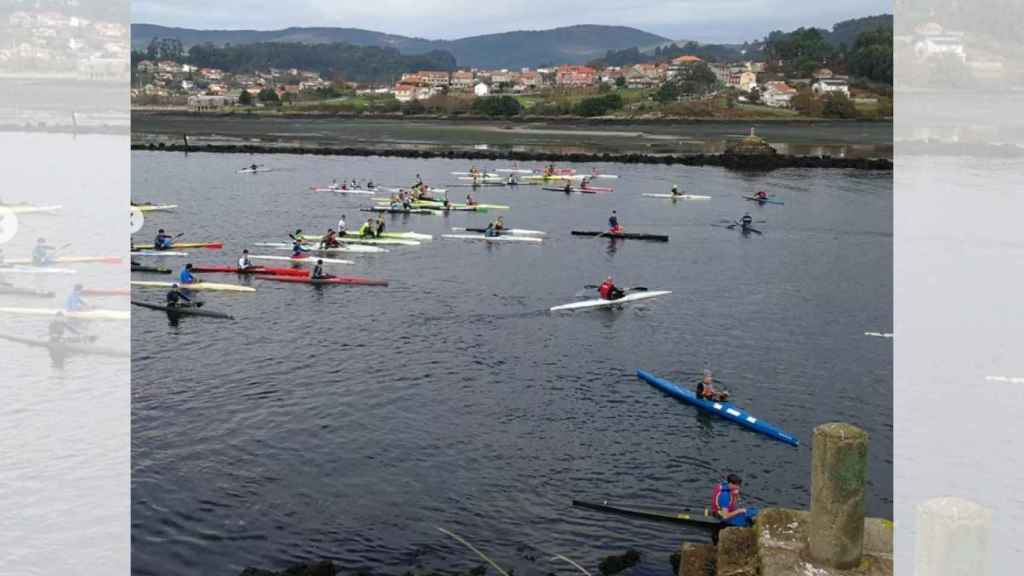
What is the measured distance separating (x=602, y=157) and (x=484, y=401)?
5357cm

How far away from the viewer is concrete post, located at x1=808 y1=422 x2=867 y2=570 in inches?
259

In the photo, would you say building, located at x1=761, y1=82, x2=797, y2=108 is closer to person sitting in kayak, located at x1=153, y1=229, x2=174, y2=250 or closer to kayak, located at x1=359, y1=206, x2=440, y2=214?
kayak, located at x1=359, y1=206, x2=440, y2=214

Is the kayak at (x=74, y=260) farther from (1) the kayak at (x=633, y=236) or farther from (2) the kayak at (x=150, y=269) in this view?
(1) the kayak at (x=633, y=236)

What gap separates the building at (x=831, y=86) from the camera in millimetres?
104000

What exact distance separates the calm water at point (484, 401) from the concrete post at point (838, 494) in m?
6.42

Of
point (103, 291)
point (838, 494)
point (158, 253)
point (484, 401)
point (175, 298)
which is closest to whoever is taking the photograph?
point (838, 494)

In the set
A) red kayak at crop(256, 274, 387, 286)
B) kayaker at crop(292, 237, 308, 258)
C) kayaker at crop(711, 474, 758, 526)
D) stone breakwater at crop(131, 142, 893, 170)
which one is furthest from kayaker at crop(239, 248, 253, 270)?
stone breakwater at crop(131, 142, 893, 170)

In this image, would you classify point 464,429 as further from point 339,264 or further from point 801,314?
point 339,264

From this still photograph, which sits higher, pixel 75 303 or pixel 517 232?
pixel 517 232

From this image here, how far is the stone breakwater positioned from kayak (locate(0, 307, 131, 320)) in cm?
4899

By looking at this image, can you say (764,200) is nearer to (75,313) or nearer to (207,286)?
(207,286)

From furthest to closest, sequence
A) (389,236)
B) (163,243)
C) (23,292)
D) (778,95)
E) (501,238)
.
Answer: (778,95), (501,238), (389,236), (163,243), (23,292)

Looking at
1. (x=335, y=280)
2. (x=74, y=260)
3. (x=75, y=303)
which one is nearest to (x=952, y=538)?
(x=75, y=303)

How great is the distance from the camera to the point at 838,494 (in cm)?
666
